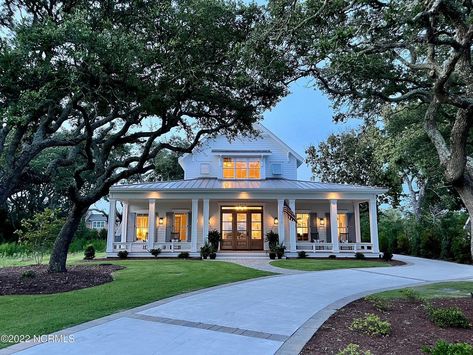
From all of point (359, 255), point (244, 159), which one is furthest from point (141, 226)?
point (359, 255)

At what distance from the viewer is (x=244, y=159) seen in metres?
21.9

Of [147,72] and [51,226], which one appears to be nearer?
[147,72]

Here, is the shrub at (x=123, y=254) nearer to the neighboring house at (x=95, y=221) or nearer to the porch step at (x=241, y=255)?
the porch step at (x=241, y=255)

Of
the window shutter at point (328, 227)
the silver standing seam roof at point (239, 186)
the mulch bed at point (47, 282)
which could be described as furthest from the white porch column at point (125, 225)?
the window shutter at point (328, 227)

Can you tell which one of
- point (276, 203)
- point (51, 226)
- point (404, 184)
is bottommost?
point (51, 226)

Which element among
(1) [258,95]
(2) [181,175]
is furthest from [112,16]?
(2) [181,175]

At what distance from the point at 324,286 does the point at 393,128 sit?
A: 10453 mm

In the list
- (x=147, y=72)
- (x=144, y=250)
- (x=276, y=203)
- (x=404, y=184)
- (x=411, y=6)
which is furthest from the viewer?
(x=404, y=184)

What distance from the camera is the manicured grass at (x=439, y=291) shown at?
27.3ft

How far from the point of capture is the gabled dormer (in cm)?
2180

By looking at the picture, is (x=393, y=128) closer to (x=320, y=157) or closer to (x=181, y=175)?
(x=320, y=157)

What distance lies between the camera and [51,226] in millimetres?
13250

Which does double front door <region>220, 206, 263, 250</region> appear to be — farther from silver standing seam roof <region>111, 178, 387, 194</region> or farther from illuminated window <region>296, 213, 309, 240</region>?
illuminated window <region>296, 213, 309, 240</region>

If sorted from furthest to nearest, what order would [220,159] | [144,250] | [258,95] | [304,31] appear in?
[220,159]
[144,250]
[258,95]
[304,31]
